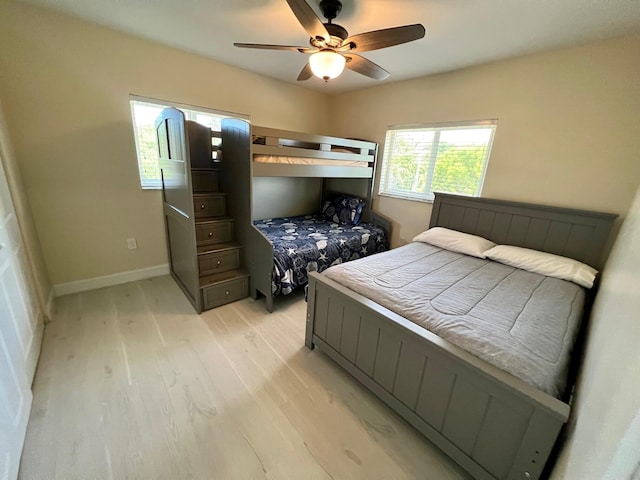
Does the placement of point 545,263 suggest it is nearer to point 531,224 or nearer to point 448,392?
point 531,224

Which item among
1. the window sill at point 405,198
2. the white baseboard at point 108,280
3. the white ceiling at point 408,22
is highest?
the white ceiling at point 408,22

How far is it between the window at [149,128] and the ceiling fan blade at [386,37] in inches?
70.7

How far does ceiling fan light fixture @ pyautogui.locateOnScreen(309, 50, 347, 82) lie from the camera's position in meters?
Result: 1.63

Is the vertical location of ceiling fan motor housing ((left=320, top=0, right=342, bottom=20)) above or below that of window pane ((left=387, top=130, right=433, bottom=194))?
above

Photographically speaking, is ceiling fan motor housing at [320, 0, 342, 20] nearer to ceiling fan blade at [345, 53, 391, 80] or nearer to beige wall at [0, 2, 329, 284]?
ceiling fan blade at [345, 53, 391, 80]

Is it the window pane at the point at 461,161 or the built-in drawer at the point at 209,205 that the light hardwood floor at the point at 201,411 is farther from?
the window pane at the point at 461,161

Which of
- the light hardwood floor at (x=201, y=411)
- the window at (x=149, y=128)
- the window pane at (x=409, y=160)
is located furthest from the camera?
the window pane at (x=409, y=160)

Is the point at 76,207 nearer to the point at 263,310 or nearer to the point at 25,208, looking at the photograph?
the point at 25,208

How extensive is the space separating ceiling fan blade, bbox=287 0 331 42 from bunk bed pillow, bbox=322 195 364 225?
2142mm

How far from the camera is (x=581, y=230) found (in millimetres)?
2098

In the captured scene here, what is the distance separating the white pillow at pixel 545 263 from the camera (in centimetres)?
189

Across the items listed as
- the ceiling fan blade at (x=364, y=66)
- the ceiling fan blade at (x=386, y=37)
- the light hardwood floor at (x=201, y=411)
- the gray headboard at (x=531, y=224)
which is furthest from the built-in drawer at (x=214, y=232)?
the gray headboard at (x=531, y=224)

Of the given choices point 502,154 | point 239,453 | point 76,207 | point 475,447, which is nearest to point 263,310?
point 239,453

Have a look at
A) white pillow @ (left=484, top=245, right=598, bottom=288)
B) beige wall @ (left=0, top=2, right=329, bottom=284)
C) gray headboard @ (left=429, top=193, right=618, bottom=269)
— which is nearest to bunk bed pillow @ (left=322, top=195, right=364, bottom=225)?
gray headboard @ (left=429, top=193, right=618, bottom=269)
